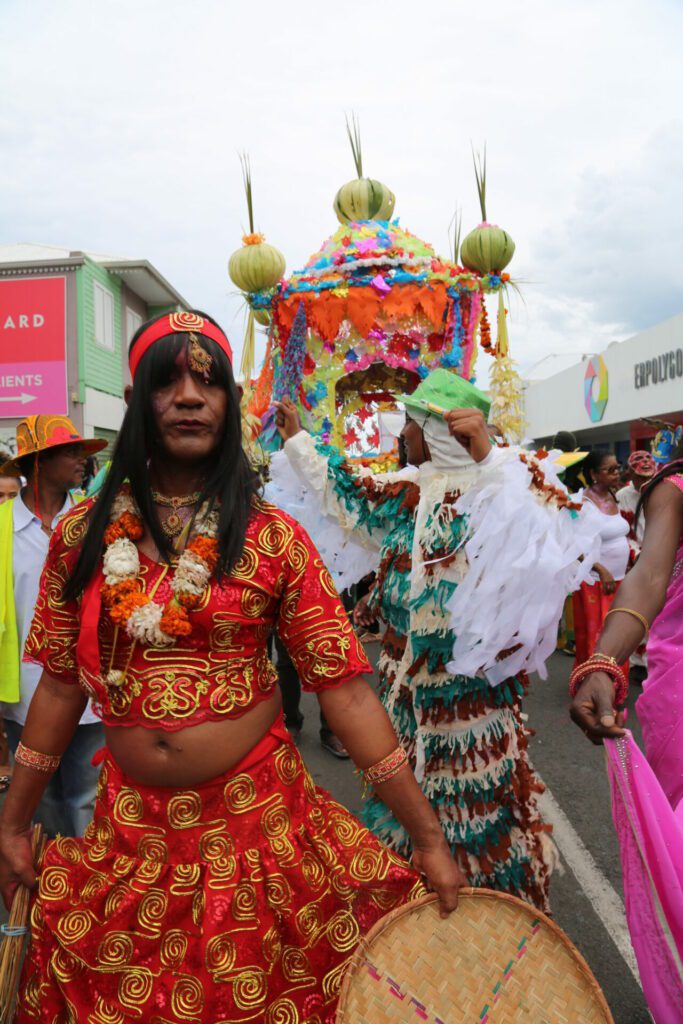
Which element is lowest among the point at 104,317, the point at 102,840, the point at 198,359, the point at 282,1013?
the point at 282,1013

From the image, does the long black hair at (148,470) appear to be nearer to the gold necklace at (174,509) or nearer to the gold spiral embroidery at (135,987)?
the gold necklace at (174,509)

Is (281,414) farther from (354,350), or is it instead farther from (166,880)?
(354,350)

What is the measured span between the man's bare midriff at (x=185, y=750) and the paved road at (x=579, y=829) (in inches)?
66.9

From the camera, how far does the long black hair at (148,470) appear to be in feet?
5.20

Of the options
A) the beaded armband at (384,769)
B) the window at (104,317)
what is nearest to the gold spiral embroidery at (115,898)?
the beaded armband at (384,769)

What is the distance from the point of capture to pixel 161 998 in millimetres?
1452

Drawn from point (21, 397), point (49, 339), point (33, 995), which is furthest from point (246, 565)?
point (49, 339)

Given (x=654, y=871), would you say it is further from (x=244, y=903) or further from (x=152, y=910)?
(x=152, y=910)

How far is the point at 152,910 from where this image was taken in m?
1.50

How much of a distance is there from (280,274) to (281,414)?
295cm

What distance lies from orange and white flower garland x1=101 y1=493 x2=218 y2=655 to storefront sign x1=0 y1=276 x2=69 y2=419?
56.2 feet

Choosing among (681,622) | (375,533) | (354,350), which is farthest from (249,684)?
(354,350)

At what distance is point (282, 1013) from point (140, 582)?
0.93 meters

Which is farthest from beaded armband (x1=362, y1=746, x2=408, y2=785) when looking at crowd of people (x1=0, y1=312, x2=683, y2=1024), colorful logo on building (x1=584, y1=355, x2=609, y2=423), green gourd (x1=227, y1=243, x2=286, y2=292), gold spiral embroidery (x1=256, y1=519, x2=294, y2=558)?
colorful logo on building (x1=584, y1=355, x2=609, y2=423)
